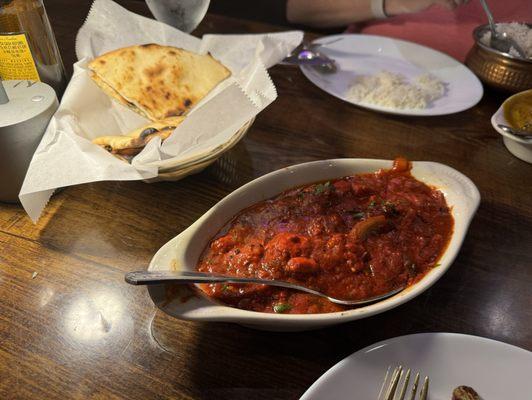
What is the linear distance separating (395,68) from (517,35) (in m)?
0.49

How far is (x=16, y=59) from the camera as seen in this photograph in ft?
4.41

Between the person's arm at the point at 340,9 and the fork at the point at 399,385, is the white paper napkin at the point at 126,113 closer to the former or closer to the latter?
the fork at the point at 399,385

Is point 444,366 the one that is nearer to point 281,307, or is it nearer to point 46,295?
point 281,307

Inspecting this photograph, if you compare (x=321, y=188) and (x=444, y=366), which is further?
(x=321, y=188)

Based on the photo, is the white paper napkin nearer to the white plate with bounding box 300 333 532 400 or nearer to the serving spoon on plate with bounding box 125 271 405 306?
the serving spoon on plate with bounding box 125 271 405 306

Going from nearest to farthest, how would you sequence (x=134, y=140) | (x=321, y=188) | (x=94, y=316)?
(x=94, y=316)
(x=321, y=188)
(x=134, y=140)

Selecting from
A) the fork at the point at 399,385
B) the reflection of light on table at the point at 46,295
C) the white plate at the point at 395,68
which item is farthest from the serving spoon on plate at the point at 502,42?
the reflection of light on table at the point at 46,295

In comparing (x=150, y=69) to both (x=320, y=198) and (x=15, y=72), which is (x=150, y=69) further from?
(x=320, y=198)

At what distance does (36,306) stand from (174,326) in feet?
1.10

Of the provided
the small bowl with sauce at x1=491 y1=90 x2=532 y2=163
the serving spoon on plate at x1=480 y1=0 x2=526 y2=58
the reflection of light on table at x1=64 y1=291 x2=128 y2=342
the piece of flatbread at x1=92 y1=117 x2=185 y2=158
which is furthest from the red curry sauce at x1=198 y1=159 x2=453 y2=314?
the serving spoon on plate at x1=480 y1=0 x2=526 y2=58

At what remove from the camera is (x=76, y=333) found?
987 millimetres

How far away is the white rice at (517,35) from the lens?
177cm

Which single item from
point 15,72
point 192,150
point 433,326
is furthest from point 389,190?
point 15,72

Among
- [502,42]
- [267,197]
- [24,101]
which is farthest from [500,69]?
[24,101]
